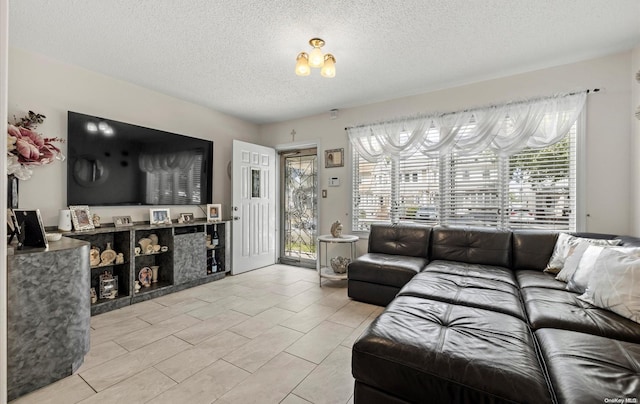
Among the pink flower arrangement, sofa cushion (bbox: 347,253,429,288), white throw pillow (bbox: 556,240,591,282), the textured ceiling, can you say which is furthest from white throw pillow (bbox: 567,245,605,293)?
the pink flower arrangement

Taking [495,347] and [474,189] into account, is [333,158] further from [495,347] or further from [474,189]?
[495,347]

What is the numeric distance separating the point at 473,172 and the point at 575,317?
2.08 metres

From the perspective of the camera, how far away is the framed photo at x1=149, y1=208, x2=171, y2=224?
11.0 ft

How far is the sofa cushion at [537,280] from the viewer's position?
209cm

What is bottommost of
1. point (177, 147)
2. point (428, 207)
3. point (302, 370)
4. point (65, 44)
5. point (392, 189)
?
point (302, 370)

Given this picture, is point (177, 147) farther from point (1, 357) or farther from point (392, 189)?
point (1, 357)

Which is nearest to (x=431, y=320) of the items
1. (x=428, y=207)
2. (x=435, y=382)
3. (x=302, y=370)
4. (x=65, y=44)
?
(x=435, y=382)

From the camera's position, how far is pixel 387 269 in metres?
2.86

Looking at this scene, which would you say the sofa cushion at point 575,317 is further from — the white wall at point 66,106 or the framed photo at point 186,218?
the white wall at point 66,106

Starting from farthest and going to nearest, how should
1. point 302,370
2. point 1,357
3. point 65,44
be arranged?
point 65,44 < point 302,370 < point 1,357

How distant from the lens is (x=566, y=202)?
2857mm

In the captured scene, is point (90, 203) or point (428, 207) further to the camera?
point (428, 207)

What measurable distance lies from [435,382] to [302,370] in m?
0.97

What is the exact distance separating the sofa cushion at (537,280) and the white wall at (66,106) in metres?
3.93
